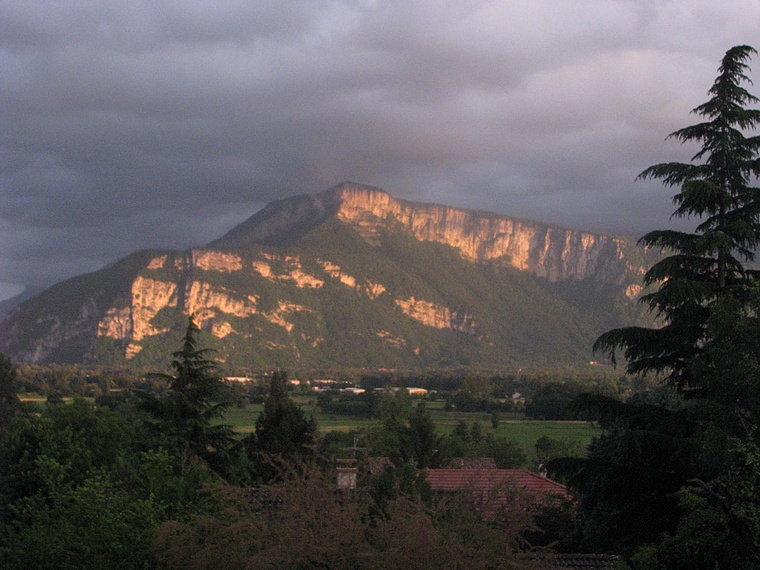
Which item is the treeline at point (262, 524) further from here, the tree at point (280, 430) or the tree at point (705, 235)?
the tree at point (280, 430)

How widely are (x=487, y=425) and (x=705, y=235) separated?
79.7 metres

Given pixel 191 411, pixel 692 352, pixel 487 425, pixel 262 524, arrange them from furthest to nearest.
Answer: pixel 487 425 < pixel 191 411 < pixel 692 352 < pixel 262 524

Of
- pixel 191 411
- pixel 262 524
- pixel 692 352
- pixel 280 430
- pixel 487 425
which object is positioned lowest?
pixel 487 425

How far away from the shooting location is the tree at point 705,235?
51.2 ft

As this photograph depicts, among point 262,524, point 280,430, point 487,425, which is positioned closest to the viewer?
point 262,524

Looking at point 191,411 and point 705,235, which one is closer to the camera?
point 705,235

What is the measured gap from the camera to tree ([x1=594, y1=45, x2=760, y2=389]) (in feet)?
51.2

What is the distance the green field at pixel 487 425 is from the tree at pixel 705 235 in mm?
54600

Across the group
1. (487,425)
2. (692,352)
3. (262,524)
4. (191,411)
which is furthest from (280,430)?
(487,425)

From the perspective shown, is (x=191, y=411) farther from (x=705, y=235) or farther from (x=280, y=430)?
(x=705, y=235)

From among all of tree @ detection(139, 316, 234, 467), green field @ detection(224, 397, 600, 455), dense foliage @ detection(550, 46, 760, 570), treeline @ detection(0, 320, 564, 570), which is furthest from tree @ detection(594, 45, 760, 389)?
green field @ detection(224, 397, 600, 455)

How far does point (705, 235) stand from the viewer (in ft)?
50.0

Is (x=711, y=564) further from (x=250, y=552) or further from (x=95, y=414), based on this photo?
(x=95, y=414)

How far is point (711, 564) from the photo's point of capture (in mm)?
10727
